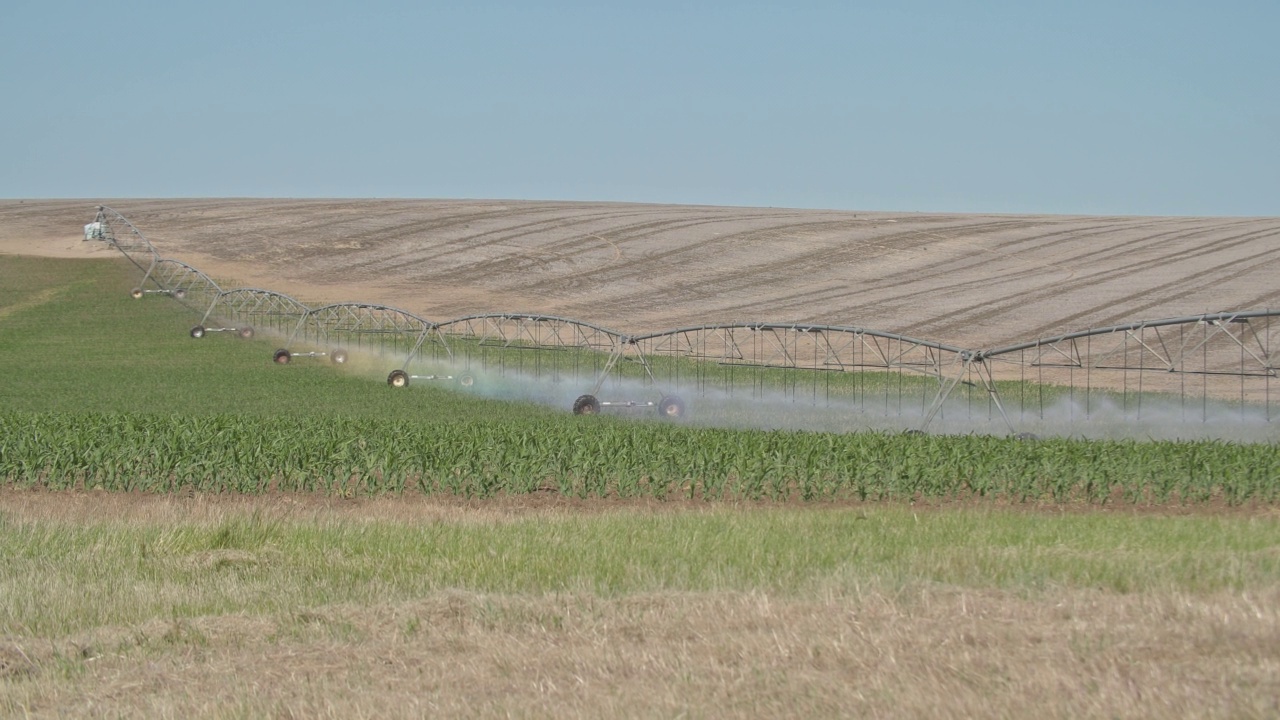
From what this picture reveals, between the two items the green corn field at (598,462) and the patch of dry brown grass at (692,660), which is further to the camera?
the green corn field at (598,462)

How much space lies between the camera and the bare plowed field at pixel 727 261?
59.9 meters

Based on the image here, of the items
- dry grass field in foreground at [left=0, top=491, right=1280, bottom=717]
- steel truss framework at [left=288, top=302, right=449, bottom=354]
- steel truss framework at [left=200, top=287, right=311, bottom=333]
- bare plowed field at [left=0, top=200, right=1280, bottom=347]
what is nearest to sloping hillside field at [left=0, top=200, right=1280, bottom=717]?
dry grass field in foreground at [left=0, top=491, right=1280, bottom=717]

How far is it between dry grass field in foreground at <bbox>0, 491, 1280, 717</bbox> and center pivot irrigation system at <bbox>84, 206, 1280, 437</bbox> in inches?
730

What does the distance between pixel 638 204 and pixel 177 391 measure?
76.0 metres

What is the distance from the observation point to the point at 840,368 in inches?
1658

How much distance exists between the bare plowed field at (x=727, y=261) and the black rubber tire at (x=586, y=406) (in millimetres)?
21360

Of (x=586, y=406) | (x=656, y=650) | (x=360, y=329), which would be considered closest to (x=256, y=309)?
(x=360, y=329)

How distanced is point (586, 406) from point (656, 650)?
1072 inches

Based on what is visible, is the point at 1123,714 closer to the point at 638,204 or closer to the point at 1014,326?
the point at 1014,326

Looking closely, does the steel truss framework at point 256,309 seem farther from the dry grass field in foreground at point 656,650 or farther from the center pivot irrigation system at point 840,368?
the dry grass field in foreground at point 656,650

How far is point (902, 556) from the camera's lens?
12.8 meters

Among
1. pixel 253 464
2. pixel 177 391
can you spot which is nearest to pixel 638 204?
pixel 177 391

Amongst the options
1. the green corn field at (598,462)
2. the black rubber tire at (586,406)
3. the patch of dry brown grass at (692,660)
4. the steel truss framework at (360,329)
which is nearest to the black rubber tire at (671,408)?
the black rubber tire at (586,406)

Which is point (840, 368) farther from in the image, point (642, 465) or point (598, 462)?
point (598, 462)
